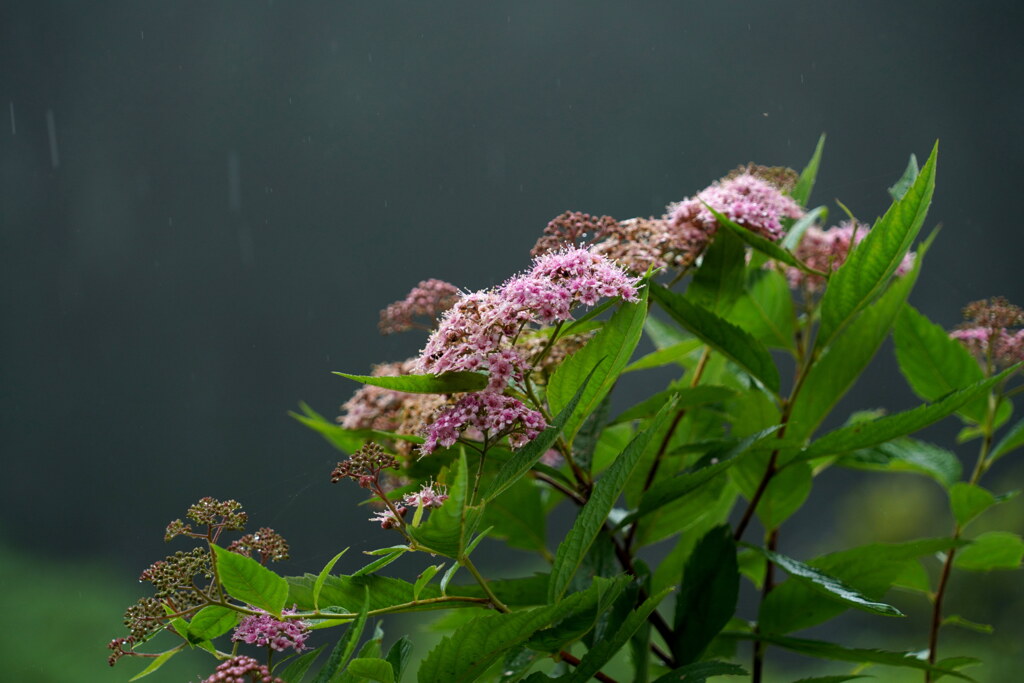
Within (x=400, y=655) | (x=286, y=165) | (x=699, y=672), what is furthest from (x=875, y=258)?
(x=286, y=165)

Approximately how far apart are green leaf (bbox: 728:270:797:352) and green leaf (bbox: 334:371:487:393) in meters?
0.34

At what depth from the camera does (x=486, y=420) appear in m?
0.46

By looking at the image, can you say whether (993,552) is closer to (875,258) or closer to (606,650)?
(875,258)

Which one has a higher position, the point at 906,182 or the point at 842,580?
the point at 906,182

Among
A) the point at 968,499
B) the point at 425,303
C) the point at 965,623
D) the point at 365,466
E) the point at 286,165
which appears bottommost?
the point at 965,623

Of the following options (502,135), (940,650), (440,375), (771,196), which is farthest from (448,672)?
(940,650)

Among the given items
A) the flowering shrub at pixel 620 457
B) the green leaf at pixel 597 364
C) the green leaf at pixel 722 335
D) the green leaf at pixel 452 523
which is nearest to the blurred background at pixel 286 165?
the flowering shrub at pixel 620 457

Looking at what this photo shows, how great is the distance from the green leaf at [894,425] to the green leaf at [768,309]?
0.54 ft

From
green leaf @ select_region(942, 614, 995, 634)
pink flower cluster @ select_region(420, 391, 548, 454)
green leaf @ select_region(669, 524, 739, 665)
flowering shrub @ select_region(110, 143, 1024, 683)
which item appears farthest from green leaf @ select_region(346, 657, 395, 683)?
green leaf @ select_region(942, 614, 995, 634)

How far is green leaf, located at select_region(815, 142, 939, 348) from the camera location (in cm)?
55

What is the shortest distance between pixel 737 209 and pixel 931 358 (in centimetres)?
26

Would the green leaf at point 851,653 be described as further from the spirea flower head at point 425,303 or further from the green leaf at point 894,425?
the spirea flower head at point 425,303

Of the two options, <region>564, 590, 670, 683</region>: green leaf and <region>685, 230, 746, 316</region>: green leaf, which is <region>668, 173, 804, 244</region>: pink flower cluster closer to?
<region>685, 230, 746, 316</region>: green leaf

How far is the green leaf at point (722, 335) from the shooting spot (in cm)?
59
